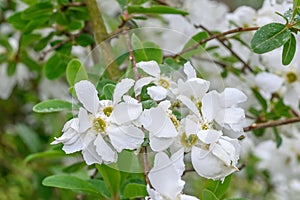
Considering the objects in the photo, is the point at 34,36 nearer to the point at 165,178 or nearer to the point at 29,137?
the point at 29,137

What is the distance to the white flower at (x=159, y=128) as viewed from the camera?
607 mm

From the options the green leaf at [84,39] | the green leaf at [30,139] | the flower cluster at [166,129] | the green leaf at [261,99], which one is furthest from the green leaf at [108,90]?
the green leaf at [30,139]

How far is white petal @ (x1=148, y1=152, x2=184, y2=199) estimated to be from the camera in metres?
0.61

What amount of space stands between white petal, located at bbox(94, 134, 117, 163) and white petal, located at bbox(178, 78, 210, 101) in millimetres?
101

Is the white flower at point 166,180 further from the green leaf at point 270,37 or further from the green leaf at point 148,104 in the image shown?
the green leaf at point 270,37

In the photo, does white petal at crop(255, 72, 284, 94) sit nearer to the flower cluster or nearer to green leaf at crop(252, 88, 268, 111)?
green leaf at crop(252, 88, 268, 111)

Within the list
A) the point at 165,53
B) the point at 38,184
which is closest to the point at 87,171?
the point at 165,53

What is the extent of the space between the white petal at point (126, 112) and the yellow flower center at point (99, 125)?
0.05ft

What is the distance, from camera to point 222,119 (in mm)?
647

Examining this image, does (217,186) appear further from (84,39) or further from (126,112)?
(84,39)

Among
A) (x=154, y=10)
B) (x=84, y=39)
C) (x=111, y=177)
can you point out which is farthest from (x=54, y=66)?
(x=111, y=177)

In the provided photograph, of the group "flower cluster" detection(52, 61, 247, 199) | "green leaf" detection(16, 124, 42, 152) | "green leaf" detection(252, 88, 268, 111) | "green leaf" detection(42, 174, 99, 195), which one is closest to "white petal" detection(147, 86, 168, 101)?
"flower cluster" detection(52, 61, 247, 199)

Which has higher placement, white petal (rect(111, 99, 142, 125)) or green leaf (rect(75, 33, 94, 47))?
white petal (rect(111, 99, 142, 125))

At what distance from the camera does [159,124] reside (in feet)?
1.99
